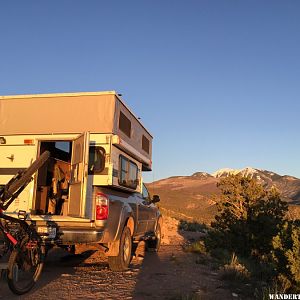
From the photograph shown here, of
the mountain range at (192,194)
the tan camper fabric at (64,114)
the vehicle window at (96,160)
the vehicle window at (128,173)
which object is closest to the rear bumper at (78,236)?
the vehicle window at (96,160)

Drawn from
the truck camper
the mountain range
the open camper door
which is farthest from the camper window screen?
the mountain range

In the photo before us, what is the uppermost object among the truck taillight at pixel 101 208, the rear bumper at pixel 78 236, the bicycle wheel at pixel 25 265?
the truck taillight at pixel 101 208

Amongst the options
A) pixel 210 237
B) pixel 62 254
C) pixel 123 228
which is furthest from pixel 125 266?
pixel 210 237

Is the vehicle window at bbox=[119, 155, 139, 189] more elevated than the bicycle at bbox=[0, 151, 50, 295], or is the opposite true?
the vehicle window at bbox=[119, 155, 139, 189]

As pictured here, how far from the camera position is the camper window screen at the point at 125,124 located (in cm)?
918

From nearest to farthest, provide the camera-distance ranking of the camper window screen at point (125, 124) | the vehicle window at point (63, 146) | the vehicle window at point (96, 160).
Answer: the vehicle window at point (96, 160)
the camper window screen at point (125, 124)
the vehicle window at point (63, 146)

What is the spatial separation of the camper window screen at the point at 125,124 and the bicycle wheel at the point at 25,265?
314 cm

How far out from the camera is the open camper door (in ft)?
26.0

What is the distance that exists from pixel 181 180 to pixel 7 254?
121642 millimetres

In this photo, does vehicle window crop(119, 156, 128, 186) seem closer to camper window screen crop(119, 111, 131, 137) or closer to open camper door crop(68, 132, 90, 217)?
camper window screen crop(119, 111, 131, 137)

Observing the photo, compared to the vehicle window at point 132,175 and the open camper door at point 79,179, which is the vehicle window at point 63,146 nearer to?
the vehicle window at point 132,175

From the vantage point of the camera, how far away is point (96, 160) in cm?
860

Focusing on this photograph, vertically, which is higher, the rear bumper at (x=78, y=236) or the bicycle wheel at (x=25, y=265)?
the rear bumper at (x=78, y=236)

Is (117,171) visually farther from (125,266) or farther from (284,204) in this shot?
(284,204)
